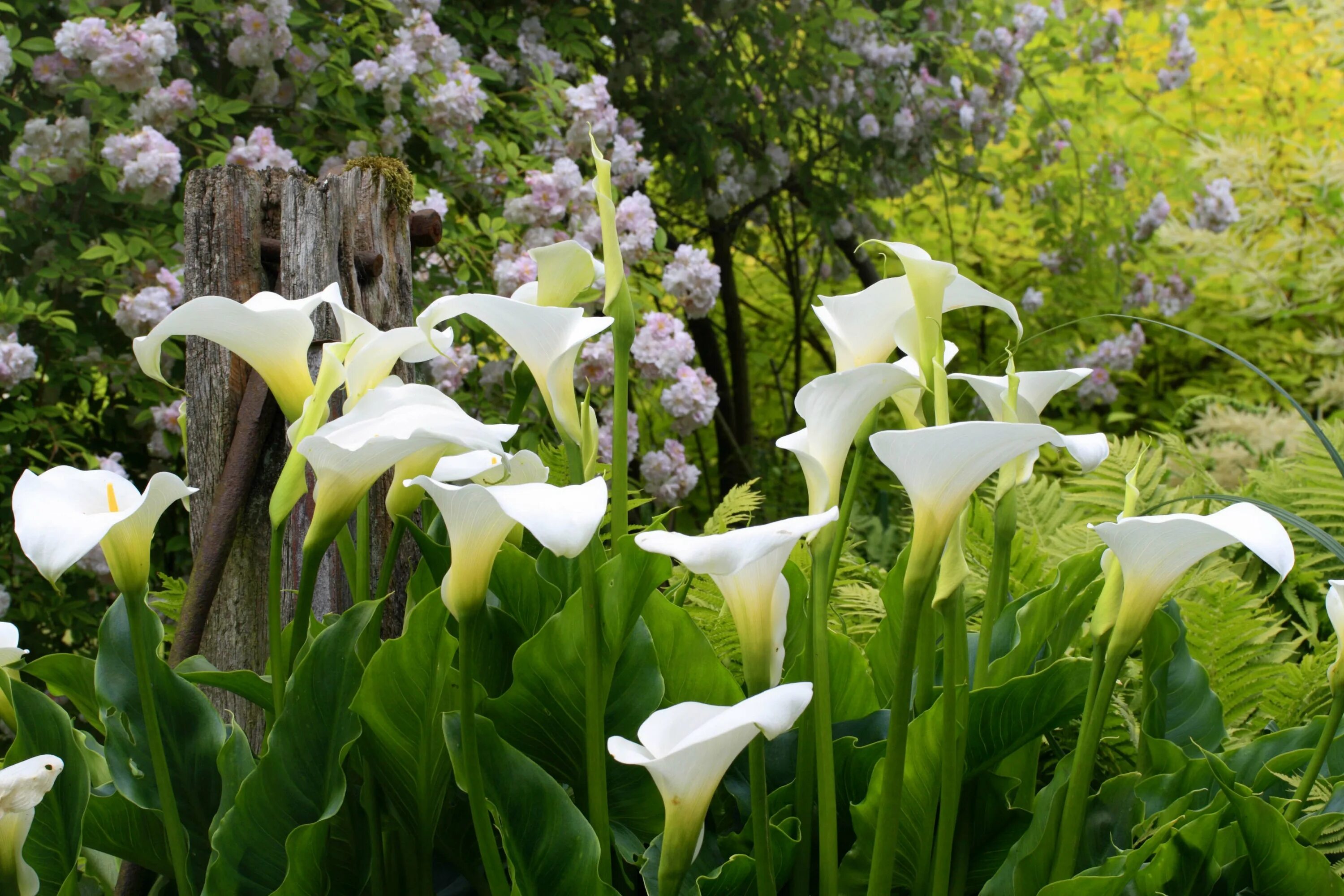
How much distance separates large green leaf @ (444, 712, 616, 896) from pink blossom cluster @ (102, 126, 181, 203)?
140cm

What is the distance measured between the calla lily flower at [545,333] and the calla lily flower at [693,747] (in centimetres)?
18

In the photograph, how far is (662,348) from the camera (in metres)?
1.78

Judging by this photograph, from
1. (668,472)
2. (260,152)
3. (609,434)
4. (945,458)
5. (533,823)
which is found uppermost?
(260,152)

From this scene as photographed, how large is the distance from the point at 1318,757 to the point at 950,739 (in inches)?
7.8

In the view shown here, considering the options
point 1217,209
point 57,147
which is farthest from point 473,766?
point 1217,209

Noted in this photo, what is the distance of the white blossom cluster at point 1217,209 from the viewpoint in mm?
3053

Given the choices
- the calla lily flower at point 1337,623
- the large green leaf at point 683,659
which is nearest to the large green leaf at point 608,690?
the large green leaf at point 683,659

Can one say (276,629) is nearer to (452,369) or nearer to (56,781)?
(56,781)

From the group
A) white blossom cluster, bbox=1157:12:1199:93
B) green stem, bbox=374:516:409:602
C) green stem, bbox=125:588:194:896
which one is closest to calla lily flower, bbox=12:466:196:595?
green stem, bbox=125:588:194:896

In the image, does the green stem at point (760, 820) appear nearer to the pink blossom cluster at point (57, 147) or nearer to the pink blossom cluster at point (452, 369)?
the pink blossom cluster at point (452, 369)

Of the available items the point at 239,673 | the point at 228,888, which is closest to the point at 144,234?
the point at 239,673

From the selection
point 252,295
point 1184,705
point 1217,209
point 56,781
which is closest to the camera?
point 56,781

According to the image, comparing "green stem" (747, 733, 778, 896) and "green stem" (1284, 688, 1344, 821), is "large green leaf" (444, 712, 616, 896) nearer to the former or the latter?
"green stem" (747, 733, 778, 896)

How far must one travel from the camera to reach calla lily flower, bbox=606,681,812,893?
45 centimetres
